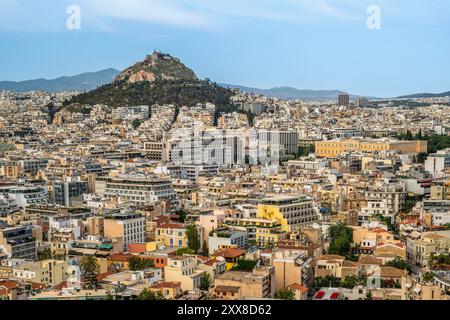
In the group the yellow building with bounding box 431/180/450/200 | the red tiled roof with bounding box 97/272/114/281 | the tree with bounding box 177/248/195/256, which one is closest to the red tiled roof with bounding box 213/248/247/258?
the tree with bounding box 177/248/195/256

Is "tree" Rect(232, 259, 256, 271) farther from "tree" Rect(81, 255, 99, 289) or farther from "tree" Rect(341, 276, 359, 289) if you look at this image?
"tree" Rect(81, 255, 99, 289)

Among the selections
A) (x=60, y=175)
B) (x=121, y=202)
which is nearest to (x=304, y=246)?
(x=121, y=202)

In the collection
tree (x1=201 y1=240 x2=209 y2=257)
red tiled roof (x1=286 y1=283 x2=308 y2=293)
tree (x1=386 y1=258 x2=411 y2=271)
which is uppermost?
red tiled roof (x1=286 y1=283 x2=308 y2=293)

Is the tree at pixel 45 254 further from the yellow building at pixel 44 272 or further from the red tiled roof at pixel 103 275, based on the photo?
the red tiled roof at pixel 103 275

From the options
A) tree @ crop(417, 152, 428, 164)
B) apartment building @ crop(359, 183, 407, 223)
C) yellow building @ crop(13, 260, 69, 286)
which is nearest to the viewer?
yellow building @ crop(13, 260, 69, 286)

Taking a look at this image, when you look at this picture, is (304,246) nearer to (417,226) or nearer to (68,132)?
(417,226)
